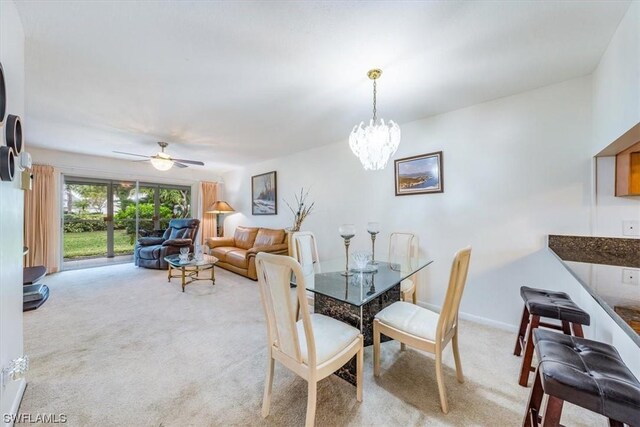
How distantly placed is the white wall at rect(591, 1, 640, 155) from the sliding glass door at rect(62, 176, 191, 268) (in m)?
7.08

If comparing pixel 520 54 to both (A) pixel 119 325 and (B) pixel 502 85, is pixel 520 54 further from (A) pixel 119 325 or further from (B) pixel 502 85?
(A) pixel 119 325

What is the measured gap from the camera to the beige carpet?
1.36m

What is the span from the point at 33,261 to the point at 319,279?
18.2 feet

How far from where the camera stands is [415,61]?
1778 mm

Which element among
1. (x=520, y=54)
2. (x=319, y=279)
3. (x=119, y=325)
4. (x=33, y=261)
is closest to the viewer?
(x=520, y=54)

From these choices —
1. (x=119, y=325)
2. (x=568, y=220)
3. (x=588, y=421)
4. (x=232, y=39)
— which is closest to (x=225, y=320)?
(x=119, y=325)

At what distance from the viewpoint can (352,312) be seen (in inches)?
66.9

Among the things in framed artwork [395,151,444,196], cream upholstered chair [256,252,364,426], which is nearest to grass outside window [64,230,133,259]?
cream upholstered chair [256,252,364,426]

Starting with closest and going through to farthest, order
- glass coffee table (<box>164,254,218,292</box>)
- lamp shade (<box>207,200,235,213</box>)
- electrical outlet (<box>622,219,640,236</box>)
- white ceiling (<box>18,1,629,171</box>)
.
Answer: white ceiling (<box>18,1,629,171</box>) → electrical outlet (<box>622,219,640,236</box>) → glass coffee table (<box>164,254,218,292</box>) → lamp shade (<box>207,200,235,213</box>)

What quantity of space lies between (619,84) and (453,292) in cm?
166

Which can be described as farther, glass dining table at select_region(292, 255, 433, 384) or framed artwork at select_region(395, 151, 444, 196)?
framed artwork at select_region(395, 151, 444, 196)

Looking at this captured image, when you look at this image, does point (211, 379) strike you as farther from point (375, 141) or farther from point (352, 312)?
point (375, 141)

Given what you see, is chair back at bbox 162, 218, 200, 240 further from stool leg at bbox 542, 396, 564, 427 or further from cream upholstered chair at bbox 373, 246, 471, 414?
stool leg at bbox 542, 396, 564, 427

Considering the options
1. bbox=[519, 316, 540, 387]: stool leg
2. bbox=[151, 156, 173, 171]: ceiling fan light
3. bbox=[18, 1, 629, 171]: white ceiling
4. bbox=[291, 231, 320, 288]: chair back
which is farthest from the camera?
bbox=[151, 156, 173, 171]: ceiling fan light
